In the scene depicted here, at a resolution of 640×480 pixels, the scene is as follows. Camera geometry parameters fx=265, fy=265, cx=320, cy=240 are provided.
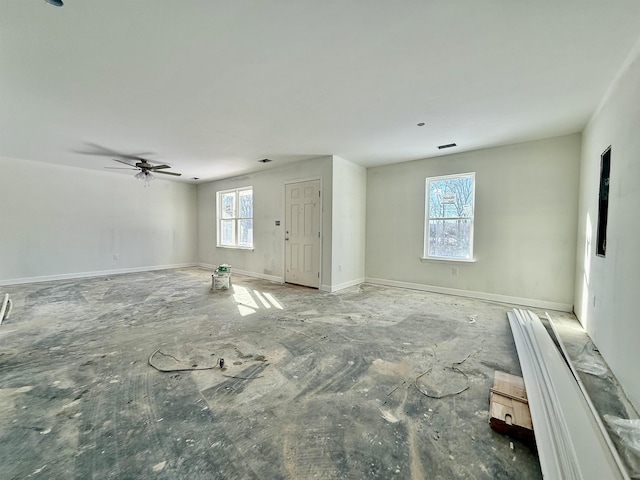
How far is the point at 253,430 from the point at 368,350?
1317 millimetres

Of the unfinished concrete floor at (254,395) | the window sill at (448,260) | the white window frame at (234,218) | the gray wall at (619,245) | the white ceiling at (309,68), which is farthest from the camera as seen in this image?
the white window frame at (234,218)

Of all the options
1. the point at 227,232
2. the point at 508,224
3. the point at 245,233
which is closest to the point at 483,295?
the point at 508,224

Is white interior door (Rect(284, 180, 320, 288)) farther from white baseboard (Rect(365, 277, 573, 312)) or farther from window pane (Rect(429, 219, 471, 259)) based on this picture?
window pane (Rect(429, 219, 471, 259))

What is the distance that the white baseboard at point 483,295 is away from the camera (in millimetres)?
3824

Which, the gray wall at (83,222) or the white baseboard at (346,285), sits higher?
the gray wall at (83,222)

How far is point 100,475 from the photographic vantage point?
123 centimetres

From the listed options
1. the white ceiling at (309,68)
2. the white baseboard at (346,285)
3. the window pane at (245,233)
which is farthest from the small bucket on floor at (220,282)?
the white ceiling at (309,68)

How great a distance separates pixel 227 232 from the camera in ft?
24.2

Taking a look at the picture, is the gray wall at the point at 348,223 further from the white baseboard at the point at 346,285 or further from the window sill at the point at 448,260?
the window sill at the point at 448,260

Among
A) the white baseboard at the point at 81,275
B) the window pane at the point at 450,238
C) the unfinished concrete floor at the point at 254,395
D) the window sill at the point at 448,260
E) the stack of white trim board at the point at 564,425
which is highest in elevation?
the window pane at the point at 450,238

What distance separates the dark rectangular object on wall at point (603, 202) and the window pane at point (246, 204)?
6023 mm

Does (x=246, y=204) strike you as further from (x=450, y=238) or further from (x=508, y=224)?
(x=508, y=224)

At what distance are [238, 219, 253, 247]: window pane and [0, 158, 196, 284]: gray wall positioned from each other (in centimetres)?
211

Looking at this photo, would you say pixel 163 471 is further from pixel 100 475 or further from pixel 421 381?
pixel 421 381
